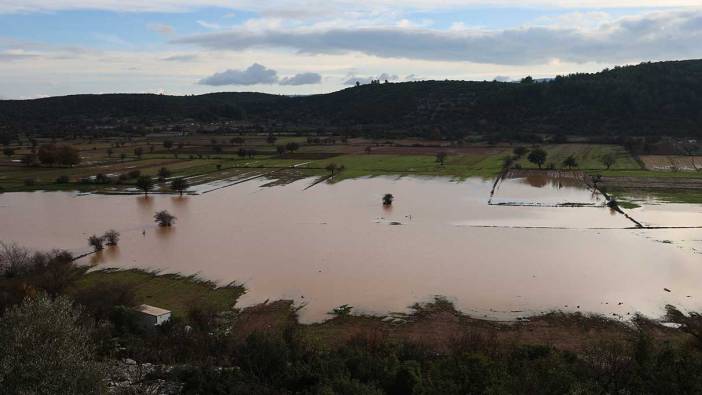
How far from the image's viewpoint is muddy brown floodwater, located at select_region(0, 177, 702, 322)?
24.8 metres

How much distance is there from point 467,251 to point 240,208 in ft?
64.1

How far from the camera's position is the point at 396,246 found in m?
32.2

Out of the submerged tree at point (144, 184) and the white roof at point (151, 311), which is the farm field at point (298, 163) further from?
the white roof at point (151, 311)

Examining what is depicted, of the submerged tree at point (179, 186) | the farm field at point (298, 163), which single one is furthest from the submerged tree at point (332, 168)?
the submerged tree at point (179, 186)

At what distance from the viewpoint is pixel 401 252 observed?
31047 millimetres

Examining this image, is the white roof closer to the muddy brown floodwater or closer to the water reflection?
the muddy brown floodwater

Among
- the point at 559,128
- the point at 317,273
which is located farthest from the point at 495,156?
the point at 317,273

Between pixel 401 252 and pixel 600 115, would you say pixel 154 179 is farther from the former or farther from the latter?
pixel 600 115

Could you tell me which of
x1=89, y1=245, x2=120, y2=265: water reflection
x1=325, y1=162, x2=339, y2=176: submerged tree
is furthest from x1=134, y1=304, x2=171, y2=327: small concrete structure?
x1=325, y1=162, x2=339, y2=176: submerged tree

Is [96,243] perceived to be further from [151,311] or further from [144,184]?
[144,184]

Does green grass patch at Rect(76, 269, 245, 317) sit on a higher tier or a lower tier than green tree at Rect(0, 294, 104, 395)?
lower

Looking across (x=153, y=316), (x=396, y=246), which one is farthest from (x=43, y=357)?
(x=396, y=246)

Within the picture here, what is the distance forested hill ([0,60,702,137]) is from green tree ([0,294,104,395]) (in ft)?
324

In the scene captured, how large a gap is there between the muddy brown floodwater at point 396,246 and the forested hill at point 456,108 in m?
65.7
